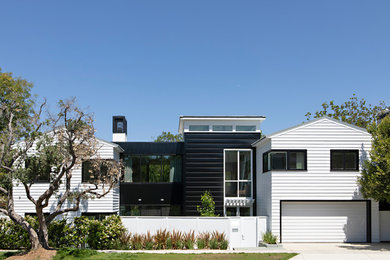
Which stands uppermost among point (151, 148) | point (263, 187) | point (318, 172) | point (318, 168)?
point (151, 148)

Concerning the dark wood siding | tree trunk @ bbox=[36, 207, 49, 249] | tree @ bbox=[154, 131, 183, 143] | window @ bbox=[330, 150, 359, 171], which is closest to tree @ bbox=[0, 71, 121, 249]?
tree trunk @ bbox=[36, 207, 49, 249]

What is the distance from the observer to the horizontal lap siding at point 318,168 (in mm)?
20094

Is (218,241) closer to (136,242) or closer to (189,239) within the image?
(189,239)

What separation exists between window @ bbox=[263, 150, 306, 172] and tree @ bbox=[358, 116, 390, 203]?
2.75m

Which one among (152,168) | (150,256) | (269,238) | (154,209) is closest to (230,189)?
(154,209)

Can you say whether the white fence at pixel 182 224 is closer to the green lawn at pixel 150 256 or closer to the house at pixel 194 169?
the green lawn at pixel 150 256

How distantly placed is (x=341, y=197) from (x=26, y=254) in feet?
45.9

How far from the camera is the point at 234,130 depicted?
24.1 m

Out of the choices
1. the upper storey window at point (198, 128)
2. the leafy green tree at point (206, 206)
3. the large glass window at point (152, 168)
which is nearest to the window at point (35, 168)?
the large glass window at point (152, 168)

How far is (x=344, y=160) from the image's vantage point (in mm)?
20359

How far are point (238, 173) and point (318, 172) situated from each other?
4.84 metres

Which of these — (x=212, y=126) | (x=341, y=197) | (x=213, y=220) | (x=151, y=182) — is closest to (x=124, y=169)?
(x=151, y=182)

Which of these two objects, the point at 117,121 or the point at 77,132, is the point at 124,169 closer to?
A: the point at 117,121

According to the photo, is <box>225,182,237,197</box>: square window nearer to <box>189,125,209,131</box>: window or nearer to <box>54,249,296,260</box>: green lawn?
<box>189,125,209,131</box>: window
